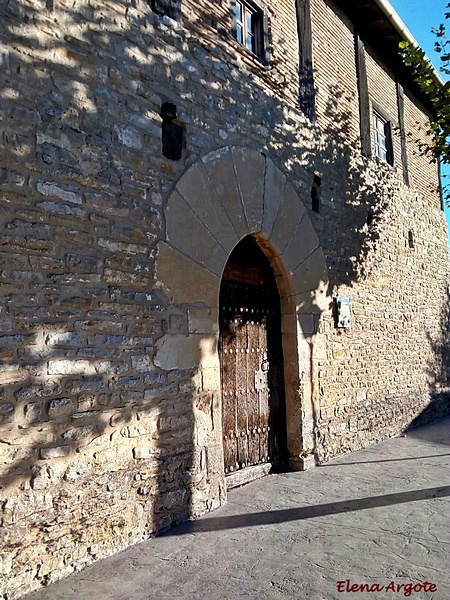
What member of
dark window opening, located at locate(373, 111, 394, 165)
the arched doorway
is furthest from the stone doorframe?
dark window opening, located at locate(373, 111, 394, 165)

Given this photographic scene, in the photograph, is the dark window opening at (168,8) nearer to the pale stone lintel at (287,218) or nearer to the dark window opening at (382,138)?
the pale stone lintel at (287,218)

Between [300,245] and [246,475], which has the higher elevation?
[300,245]

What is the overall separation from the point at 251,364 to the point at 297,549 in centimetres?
187

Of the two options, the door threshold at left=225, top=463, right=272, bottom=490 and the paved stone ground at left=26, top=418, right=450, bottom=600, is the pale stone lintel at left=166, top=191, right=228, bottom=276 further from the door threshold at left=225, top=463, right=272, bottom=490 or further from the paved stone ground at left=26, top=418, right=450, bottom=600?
the paved stone ground at left=26, top=418, right=450, bottom=600

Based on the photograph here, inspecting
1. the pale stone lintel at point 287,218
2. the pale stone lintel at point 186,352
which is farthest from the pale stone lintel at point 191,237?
the pale stone lintel at point 287,218

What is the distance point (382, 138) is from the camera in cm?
753

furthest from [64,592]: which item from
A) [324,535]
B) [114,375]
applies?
[324,535]

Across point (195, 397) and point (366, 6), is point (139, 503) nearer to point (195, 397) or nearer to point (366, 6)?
point (195, 397)

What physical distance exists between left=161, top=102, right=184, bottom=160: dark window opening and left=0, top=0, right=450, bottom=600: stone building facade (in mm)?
16

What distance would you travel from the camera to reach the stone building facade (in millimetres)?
2631

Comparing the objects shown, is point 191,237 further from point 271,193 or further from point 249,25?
point 249,25

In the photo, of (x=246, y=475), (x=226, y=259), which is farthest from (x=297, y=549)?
(x=226, y=259)

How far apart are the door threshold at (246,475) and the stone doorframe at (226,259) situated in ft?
1.25

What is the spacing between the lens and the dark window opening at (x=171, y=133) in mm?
3623
